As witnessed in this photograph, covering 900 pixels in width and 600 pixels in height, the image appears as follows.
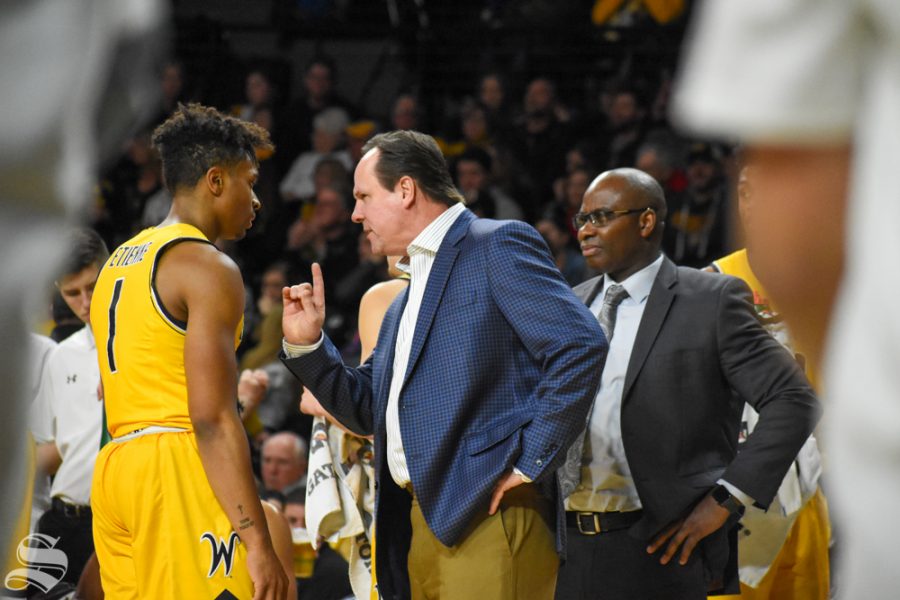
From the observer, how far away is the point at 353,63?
12.7 meters

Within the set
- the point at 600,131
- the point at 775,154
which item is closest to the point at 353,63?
the point at 600,131

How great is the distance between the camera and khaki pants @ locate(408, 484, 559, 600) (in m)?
3.69

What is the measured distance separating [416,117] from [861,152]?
403 inches

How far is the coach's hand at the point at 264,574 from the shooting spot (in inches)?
144

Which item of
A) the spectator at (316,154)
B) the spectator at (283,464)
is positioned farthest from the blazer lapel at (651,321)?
the spectator at (316,154)

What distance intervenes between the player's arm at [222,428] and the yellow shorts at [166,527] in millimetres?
63

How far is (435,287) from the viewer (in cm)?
387

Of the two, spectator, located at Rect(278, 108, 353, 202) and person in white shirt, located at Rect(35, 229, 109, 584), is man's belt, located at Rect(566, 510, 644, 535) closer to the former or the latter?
person in white shirt, located at Rect(35, 229, 109, 584)

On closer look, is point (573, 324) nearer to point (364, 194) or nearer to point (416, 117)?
point (364, 194)

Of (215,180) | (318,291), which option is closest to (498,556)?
(318,291)

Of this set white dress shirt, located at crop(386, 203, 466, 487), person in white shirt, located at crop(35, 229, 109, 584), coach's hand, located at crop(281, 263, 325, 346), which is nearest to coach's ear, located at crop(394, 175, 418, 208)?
white dress shirt, located at crop(386, 203, 466, 487)

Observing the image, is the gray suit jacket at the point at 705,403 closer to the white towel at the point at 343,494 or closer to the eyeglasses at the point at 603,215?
the eyeglasses at the point at 603,215

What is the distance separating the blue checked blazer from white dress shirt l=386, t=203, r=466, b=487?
0.19 feet

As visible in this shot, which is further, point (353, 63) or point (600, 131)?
point (353, 63)
